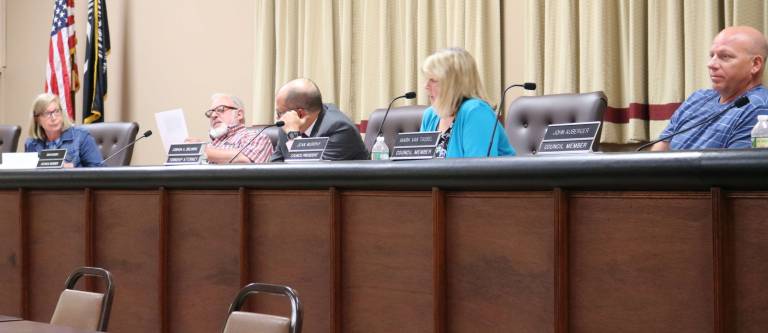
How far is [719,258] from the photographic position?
189cm

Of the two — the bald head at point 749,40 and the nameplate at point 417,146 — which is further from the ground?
the bald head at point 749,40

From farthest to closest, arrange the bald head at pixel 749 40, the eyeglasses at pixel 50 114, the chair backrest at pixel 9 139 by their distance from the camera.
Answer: the chair backrest at pixel 9 139 < the eyeglasses at pixel 50 114 < the bald head at pixel 749 40

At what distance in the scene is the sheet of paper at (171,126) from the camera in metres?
4.51

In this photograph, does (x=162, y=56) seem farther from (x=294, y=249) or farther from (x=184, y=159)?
(x=294, y=249)

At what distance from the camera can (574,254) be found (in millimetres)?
2162

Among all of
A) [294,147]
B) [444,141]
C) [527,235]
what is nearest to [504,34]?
[444,141]

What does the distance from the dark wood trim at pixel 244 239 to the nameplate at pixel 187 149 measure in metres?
0.94

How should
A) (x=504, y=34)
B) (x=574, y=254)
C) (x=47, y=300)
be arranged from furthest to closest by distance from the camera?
(x=504, y=34) < (x=47, y=300) < (x=574, y=254)

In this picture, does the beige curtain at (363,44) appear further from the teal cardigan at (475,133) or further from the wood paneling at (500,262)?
the wood paneling at (500,262)

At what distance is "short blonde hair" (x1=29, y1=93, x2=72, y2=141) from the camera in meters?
5.35

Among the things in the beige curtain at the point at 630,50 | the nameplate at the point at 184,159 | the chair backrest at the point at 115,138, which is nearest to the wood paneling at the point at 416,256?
the nameplate at the point at 184,159

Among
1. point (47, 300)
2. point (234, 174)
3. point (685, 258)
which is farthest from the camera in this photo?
point (47, 300)

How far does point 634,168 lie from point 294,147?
5.23 ft

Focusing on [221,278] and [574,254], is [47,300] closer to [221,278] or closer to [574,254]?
[221,278]
